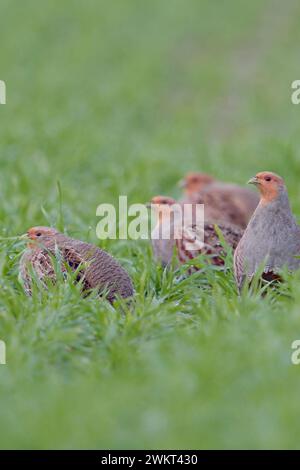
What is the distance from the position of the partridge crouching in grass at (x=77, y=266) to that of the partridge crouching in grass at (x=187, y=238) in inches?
A: 29.4

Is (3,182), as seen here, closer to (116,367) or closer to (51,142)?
(51,142)

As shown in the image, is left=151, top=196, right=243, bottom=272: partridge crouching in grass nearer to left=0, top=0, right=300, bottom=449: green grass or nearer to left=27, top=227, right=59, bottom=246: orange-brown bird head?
left=0, top=0, right=300, bottom=449: green grass

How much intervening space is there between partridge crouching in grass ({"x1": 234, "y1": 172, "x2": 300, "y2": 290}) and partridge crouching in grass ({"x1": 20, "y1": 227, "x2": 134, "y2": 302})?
0.67 meters

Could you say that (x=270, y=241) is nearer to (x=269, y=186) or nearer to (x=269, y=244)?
(x=269, y=244)

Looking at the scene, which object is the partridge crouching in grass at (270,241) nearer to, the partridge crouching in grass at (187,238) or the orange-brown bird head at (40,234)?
the partridge crouching in grass at (187,238)

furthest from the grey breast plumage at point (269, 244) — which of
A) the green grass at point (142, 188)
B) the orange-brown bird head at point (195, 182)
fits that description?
the orange-brown bird head at point (195, 182)

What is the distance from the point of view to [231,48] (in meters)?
18.2

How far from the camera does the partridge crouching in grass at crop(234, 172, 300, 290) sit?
4.92 meters

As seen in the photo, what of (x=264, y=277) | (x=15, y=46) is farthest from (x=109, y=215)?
(x=15, y=46)

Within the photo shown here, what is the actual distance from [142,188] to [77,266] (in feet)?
11.6

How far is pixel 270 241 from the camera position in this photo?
4.98 metres

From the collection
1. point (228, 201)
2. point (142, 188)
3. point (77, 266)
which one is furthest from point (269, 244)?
point (142, 188)

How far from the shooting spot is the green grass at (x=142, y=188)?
355 centimetres

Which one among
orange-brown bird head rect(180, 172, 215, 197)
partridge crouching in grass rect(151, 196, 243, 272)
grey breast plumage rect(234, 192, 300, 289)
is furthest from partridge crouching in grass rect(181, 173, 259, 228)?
grey breast plumage rect(234, 192, 300, 289)
